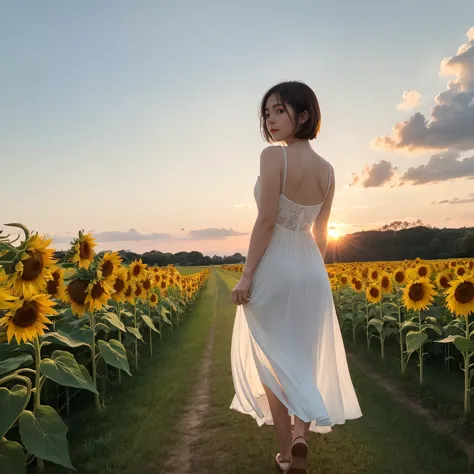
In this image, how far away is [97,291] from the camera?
210 inches

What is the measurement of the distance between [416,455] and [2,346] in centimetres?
391

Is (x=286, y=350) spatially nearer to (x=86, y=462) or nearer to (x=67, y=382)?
(x=67, y=382)

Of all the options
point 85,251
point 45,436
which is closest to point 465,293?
point 85,251

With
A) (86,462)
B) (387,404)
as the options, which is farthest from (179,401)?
(387,404)

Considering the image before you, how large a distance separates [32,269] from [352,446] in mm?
3367

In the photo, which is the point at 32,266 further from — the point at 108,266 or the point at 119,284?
the point at 119,284

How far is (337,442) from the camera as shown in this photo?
500 cm

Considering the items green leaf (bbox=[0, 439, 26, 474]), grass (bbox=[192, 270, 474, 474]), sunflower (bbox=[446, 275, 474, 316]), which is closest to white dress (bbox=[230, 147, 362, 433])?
grass (bbox=[192, 270, 474, 474])

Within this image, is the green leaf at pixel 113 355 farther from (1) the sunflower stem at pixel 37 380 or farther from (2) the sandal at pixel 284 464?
(2) the sandal at pixel 284 464

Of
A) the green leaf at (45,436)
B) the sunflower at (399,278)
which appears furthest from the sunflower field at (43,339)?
the sunflower at (399,278)

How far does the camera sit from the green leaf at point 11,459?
3.29m

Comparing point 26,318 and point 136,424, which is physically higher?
point 26,318

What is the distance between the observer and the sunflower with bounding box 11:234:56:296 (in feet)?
12.2

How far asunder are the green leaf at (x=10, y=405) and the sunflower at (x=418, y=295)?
553 cm
